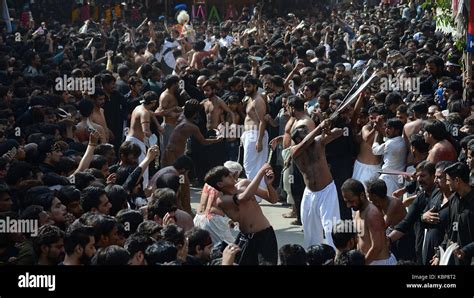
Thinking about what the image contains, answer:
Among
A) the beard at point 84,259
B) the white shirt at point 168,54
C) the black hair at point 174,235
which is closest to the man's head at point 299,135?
the black hair at point 174,235

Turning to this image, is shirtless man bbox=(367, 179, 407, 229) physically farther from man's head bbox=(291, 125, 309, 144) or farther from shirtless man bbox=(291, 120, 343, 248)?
man's head bbox=(291, 125, 309, 144)

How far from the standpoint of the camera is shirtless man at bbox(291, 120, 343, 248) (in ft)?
31.4

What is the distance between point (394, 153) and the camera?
1048 centimetres

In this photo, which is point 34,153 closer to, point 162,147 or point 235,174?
point 235,174

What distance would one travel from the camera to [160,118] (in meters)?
13.7

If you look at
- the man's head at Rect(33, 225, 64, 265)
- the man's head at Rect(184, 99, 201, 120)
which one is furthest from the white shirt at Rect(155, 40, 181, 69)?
the man's head at Rect(33, 225, 64, 265)

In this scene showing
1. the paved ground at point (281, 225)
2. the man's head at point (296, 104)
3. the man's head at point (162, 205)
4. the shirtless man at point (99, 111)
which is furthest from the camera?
the shirtless man at point (99, 111)

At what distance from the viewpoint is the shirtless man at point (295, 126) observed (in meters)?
10.8

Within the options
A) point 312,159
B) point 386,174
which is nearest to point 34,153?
point 312,159

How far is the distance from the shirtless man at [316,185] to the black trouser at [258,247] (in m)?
1.22

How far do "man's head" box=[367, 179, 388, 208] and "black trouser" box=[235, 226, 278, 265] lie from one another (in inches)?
36.4

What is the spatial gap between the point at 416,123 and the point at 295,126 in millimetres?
1329

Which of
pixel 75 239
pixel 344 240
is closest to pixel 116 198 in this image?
pixel 75 239

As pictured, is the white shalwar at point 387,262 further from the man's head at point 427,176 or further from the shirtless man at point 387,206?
the man's head at point 427,176
